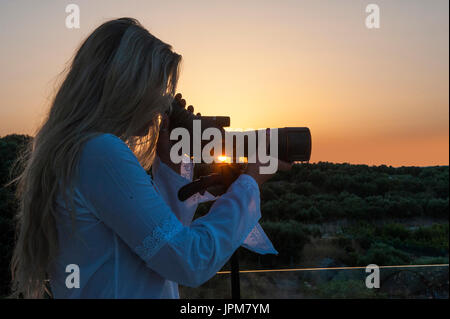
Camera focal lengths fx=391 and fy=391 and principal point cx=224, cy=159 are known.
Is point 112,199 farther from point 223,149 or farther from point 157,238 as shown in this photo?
point 223,149

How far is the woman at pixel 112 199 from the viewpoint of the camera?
563 mm

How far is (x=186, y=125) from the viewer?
2.96 ft

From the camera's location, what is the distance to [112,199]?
55 centimetres

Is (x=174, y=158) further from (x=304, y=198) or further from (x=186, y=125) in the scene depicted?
(x=304, y=198)

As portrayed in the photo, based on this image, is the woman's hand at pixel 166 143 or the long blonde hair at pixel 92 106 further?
the woman's hand at pixel 166 143

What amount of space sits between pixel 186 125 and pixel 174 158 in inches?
3.3

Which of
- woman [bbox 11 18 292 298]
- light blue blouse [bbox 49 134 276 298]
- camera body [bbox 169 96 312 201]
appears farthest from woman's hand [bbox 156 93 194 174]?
light blue blouse [bbox 49 134 276 298]

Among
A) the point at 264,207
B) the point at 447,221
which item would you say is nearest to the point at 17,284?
the point at 264,207

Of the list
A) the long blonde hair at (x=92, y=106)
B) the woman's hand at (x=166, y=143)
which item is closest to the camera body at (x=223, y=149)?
the woman's hand at (x=166, y=143)

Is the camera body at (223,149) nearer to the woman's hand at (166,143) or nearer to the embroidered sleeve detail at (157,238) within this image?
the woman's hand at (166,143)

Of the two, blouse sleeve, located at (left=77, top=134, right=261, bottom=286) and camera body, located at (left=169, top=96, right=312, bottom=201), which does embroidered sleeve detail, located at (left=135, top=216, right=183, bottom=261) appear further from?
camera body, located at (left=169, top=96, right=312, bottom=201)

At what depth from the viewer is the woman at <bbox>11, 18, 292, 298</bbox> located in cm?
56
